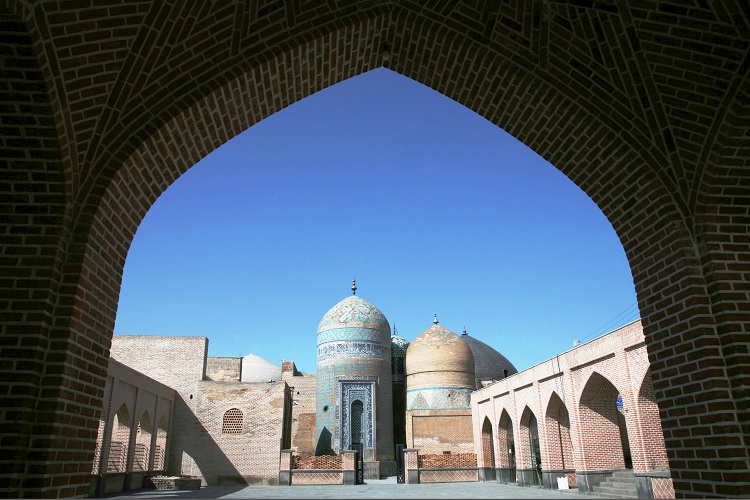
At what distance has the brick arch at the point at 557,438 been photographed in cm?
1399

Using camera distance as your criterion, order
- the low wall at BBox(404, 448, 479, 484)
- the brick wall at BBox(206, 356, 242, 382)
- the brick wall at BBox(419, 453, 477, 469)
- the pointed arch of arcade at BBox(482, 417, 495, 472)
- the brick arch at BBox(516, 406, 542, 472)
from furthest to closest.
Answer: the brick wall at BBox(206, 356, 242, 382) → the pointed arch of arcade at BBox(482, 417, 495, 472) → the brick wall at BBox(419, 453, 477, 469) → the low wall at BBox(404, 448, 479, 484) → the brick arch at BBox(516, 406, 542, 472)

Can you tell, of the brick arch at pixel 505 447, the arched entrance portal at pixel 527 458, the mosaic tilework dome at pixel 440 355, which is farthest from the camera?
the mosaic tilework dome at pixel 440 355

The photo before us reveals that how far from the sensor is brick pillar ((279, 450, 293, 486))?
17.7m

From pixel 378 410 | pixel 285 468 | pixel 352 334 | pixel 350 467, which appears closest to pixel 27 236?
pixel 350 467

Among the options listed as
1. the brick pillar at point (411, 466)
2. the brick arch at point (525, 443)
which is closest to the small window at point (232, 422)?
the brick pillar at point (411, 466)

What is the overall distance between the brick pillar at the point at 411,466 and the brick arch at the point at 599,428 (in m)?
6.31

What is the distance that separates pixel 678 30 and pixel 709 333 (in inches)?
72.6

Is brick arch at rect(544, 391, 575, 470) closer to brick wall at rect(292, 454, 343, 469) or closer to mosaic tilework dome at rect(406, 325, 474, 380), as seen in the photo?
brick wall at rect(292, 454, 343, 469)

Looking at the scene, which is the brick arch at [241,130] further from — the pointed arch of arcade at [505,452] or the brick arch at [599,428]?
the pointed arch of arcade at [505,452]

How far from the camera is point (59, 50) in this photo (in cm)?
291

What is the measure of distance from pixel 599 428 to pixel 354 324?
38.2 feet

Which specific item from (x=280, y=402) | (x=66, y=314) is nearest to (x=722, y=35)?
(x=66, y=314)

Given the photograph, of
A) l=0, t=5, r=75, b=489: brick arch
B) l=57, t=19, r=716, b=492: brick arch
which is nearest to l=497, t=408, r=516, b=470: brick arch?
l=57, t=19, r=716, b=492: brick arch

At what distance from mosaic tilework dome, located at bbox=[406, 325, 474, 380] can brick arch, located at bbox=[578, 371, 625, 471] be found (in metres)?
10.1
